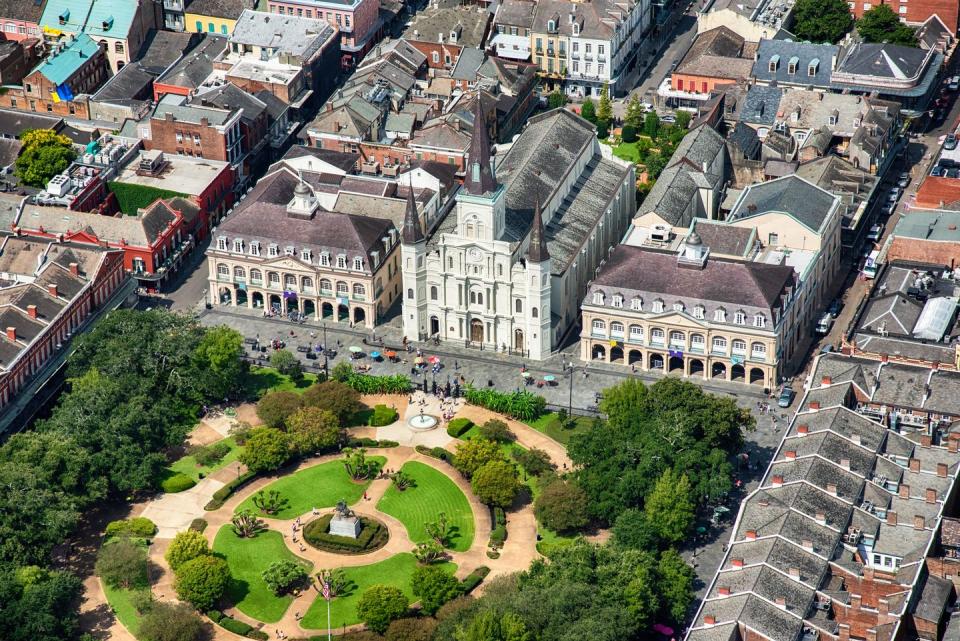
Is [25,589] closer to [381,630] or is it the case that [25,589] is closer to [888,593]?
[381,630]

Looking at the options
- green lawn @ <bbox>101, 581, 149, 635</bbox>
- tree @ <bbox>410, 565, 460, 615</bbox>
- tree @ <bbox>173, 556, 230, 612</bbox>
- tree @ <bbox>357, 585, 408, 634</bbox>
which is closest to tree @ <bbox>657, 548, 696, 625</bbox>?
tree @ <bbox>410, 565, 460, 615</bbox>

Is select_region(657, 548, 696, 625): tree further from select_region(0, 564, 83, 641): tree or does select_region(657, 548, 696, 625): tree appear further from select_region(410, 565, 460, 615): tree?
select_region(0, 564, 83, 641): tree

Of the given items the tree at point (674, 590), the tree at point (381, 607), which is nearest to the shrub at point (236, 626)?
Answer: the tree at point (381, 607)

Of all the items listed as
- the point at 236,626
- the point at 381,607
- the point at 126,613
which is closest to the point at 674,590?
the point at 381,607

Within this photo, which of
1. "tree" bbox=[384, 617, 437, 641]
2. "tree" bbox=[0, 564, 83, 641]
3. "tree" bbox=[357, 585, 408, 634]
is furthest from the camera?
"tree" bbox=[357, 585, 408, 634]

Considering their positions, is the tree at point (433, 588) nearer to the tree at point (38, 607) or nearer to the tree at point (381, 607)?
the tree at point (381, 607)

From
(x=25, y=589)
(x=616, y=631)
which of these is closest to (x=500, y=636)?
(x=616, y=631)

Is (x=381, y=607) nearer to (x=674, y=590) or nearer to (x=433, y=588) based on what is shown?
(x=433, y=588)
